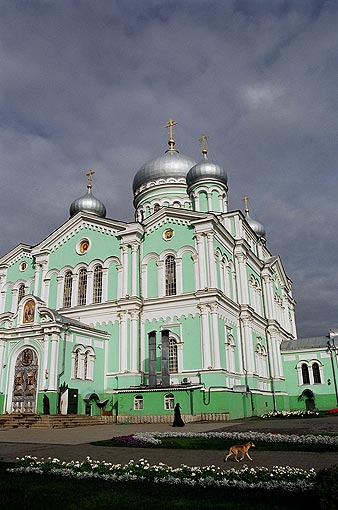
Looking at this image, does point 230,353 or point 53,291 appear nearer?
point 230,353

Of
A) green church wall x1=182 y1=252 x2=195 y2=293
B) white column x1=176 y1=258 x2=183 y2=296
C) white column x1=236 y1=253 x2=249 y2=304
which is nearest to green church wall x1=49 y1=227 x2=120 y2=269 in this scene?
white column x1=176 y1=258 x2=183 y2=296

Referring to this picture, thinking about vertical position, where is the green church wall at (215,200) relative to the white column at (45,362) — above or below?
above

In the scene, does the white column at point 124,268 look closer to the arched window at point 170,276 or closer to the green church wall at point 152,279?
the green church wall at point 152,279

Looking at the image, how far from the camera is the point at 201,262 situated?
26.6 m

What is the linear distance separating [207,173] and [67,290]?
41.9ft

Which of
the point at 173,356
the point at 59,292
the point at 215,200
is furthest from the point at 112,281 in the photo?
the point at 215,200

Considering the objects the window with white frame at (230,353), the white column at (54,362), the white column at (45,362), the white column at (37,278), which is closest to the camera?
the white column at (54,362)

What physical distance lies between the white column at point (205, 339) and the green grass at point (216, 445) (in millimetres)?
11307

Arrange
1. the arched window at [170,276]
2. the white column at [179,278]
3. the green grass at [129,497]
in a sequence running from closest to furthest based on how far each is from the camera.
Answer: the green grass at [129,497] < the white column at [179,278] < the arched window at [170,276]

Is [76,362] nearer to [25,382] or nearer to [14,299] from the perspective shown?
[25,382]

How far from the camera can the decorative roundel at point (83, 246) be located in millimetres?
31047

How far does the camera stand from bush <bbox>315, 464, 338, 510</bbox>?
4965mm

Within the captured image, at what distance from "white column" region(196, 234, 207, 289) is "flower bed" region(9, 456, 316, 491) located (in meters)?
17.8

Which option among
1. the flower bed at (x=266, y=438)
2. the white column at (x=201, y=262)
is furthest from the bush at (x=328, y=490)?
the white column at (x=201, y=262)
